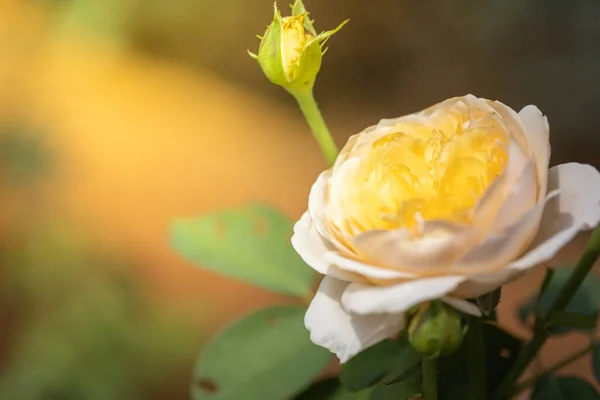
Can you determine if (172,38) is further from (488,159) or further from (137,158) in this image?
(488,159)

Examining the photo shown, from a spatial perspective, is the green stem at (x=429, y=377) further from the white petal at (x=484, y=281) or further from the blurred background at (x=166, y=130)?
the blurred background at (x=166, y=130)

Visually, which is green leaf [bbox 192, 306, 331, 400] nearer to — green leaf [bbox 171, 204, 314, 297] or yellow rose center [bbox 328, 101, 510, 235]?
green leaf [bbox 171, 204, 314, 297]

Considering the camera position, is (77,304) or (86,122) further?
(86,122)

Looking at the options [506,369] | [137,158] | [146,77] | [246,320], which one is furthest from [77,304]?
[506,369]

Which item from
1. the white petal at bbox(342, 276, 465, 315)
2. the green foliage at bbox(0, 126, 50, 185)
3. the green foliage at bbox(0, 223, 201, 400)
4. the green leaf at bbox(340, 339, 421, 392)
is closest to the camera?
the white petal at bbox(342, 276, 465, 315)

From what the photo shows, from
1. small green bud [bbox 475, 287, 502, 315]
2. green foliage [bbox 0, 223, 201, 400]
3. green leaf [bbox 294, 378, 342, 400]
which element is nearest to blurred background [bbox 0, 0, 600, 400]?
green foliage [bbox 0, 223, 201, 400]

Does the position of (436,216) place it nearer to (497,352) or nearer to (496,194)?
(496,194)

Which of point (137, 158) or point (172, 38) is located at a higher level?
point (172, 38)

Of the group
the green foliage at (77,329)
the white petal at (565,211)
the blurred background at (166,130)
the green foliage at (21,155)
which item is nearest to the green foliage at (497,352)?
the white petal at (565,211)
